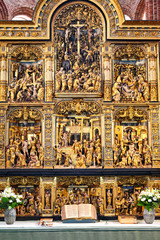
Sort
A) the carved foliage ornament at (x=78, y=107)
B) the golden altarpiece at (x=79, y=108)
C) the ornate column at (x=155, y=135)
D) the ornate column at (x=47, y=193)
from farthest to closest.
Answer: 1. the carved foliage ornament at (x=78, y=107)
2. the ornate column at (x=155, y=135)
3. the golden altarpiece at (x=79, y=108)
4. the ornate column at (x=47, y=193)

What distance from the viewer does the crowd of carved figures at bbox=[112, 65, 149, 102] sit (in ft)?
49.6

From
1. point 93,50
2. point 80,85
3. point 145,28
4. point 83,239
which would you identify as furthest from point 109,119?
point 83,239

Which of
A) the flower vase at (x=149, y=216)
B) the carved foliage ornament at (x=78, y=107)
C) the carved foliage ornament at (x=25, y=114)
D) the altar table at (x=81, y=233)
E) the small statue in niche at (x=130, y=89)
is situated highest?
the small statue in niche at (x=130, y=89)

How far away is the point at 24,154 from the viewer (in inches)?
581

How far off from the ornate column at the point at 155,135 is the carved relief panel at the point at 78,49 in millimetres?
2608

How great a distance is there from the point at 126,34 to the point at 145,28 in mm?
902

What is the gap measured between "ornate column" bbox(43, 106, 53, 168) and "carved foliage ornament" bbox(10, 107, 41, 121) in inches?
17.8

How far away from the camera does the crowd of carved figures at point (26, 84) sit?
15.1 meters

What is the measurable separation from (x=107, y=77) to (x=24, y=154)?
16.5 feet

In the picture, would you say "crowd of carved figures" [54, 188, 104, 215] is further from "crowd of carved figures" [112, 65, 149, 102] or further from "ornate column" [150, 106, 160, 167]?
"crowd of carved figures" [112, 65, 149, 102]

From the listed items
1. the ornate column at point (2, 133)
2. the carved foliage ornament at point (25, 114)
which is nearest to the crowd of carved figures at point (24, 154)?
the ornate column at point (2, 133)

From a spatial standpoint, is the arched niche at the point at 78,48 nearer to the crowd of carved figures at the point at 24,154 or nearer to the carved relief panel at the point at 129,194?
the crowd of carved figures at the point at 24,154

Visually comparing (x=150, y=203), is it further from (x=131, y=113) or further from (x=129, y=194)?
(x=131, y=113)

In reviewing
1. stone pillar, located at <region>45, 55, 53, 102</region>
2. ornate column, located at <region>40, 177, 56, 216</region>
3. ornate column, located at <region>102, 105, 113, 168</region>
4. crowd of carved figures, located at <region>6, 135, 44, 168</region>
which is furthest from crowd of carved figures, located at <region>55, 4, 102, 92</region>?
ornate column, located at <region>40, 177, 56, 216</region>
